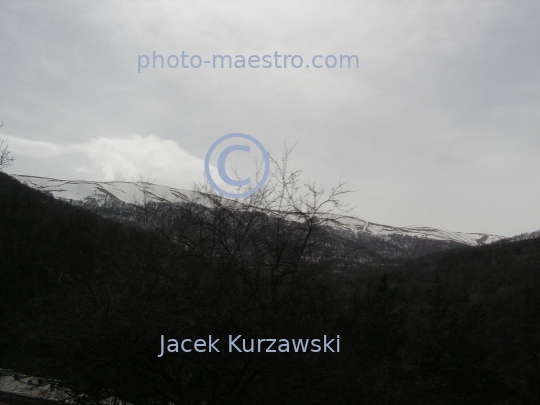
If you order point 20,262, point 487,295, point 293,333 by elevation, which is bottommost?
point 487,295

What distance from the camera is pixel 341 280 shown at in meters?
6.26

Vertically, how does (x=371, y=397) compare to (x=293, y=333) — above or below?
below

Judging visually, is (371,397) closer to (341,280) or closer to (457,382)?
(341,280)

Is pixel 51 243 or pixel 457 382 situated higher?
pixel 51 243

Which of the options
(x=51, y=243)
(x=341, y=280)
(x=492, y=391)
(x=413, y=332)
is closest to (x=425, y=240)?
(x=413, y=332)

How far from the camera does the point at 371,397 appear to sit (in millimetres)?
5496

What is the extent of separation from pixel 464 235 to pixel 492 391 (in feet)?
195

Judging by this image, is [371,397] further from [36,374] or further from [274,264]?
[36,374]

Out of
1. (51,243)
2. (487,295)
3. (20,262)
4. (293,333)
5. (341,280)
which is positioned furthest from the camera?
(487,295)

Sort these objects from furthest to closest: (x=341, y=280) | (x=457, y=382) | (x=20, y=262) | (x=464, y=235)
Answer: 1. (x=464, y=235)
2. (x=20, y=262)
3. (x=457, y=382)
4. (x=341, y=280)

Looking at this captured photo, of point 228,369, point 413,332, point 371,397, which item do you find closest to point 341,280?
point 371,397

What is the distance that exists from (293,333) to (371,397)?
1304mm

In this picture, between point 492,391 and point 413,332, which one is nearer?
point 492,391

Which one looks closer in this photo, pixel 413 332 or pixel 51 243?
pixel 413 332
